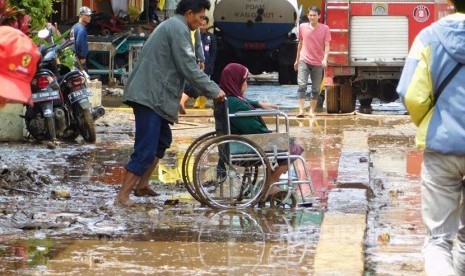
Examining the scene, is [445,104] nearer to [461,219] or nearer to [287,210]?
[461,219]

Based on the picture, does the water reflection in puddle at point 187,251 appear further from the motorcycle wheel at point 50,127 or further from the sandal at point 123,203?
the motorcycle wheel at point 50,127

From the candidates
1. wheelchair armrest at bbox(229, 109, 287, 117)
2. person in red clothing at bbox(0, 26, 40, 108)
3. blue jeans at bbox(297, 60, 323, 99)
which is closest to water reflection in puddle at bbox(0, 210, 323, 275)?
wheelchair armrest at bbox(229, 109, 287, 117)

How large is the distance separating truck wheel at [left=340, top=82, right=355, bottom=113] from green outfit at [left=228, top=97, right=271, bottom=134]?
→ 34.0ft

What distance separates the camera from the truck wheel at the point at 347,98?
66.5ft

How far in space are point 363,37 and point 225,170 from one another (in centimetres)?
994

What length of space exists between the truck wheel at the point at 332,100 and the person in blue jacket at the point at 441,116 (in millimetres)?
14157

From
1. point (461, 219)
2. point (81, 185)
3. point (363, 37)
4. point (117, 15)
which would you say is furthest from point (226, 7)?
point (461, 219)

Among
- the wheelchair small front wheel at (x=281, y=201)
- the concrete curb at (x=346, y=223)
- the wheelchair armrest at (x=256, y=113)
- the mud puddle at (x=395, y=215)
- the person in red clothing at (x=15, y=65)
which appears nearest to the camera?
the person in red clothing at (x=15, y=65)

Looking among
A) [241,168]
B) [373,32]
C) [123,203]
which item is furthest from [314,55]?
[123,203]

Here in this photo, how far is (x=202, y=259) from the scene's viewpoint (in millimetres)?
7703

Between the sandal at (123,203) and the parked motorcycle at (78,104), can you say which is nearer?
the sandal at (123,203)

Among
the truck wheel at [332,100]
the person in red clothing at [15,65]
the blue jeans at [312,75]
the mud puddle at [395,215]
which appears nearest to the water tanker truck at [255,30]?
the truck wheel at [332,100]

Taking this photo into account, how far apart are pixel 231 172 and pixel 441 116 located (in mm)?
3937

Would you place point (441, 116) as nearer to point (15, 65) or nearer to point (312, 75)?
point (15, 65)
